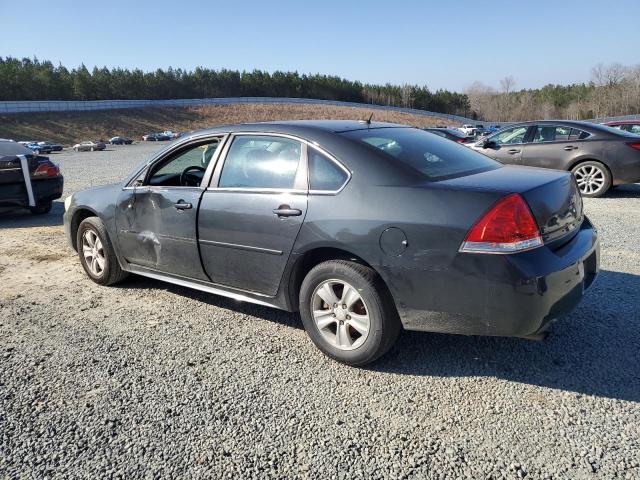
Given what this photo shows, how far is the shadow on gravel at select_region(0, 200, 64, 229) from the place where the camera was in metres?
8.50

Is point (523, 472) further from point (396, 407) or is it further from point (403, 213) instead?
point (403, 213)

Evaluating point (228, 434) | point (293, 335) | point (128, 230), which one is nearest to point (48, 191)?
point (128, 230)

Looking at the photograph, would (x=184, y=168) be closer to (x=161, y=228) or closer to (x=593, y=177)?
(x=161, y=228)

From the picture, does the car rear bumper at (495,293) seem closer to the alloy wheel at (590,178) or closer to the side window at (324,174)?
the side window at (324,174)

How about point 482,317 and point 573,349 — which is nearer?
point 482,317

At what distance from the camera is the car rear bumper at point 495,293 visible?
2705 mm

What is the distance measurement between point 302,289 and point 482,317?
1182 mm

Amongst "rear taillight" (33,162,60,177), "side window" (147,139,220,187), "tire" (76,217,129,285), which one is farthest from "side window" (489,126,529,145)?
"rear taillight" (33,162,60,177)

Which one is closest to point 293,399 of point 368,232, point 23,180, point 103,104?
point 368,232

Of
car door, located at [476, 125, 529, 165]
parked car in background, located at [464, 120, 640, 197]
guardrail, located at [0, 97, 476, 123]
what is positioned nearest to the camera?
parked car in background, located at [464, 120, 640, 197]

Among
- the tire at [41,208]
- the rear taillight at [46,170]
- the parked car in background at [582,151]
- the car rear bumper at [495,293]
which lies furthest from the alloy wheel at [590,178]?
the tire at [41,208]

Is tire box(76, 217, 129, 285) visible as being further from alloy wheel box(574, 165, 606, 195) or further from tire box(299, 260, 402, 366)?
alloy wheel box(574, 165, 606, 195)

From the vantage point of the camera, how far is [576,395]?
2869 mm

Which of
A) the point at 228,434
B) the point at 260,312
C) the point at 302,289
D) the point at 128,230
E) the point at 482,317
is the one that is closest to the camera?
the point at 228,434
